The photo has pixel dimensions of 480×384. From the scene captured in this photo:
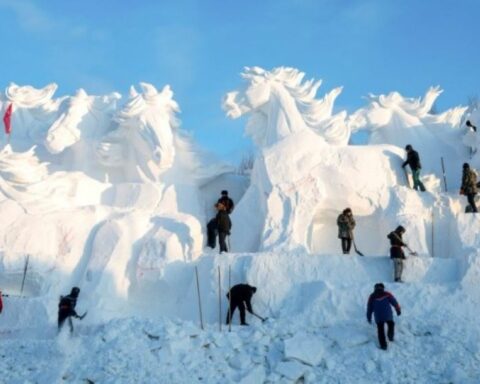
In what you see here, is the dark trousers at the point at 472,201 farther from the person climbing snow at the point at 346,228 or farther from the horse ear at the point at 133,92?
the horse ear at the point at 133,92

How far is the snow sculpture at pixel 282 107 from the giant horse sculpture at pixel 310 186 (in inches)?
1.0

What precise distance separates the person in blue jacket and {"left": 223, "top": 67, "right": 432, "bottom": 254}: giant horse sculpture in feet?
11.7

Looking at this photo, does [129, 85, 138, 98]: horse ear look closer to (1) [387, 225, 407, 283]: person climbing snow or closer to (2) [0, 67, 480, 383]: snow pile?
(2) [0, 67, 480, 383]: snow pile

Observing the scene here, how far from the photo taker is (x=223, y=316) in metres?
Answer: 12.8

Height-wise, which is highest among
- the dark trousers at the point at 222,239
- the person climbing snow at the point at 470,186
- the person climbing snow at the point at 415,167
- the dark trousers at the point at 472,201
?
the person climbing snow at the point at 415,167

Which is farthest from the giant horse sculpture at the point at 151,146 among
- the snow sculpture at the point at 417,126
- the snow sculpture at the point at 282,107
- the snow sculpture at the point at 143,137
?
the snow sculpture at the point at 417,126

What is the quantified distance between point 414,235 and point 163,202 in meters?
5.59

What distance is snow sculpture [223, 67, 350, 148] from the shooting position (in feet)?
53.5

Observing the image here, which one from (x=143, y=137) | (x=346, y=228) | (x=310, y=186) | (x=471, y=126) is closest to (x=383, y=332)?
(x=346, y=228)

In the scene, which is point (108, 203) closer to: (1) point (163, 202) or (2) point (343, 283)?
(1) point (163, 202)

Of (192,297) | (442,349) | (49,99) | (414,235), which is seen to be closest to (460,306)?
(442,349)

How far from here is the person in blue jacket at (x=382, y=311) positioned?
10.4 meters

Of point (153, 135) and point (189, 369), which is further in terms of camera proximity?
point (153, 135)

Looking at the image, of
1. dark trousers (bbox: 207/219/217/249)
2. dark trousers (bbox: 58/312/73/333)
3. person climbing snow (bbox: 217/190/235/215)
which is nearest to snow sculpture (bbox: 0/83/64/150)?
person climbing snow (bbox: 217/190/235/215)
